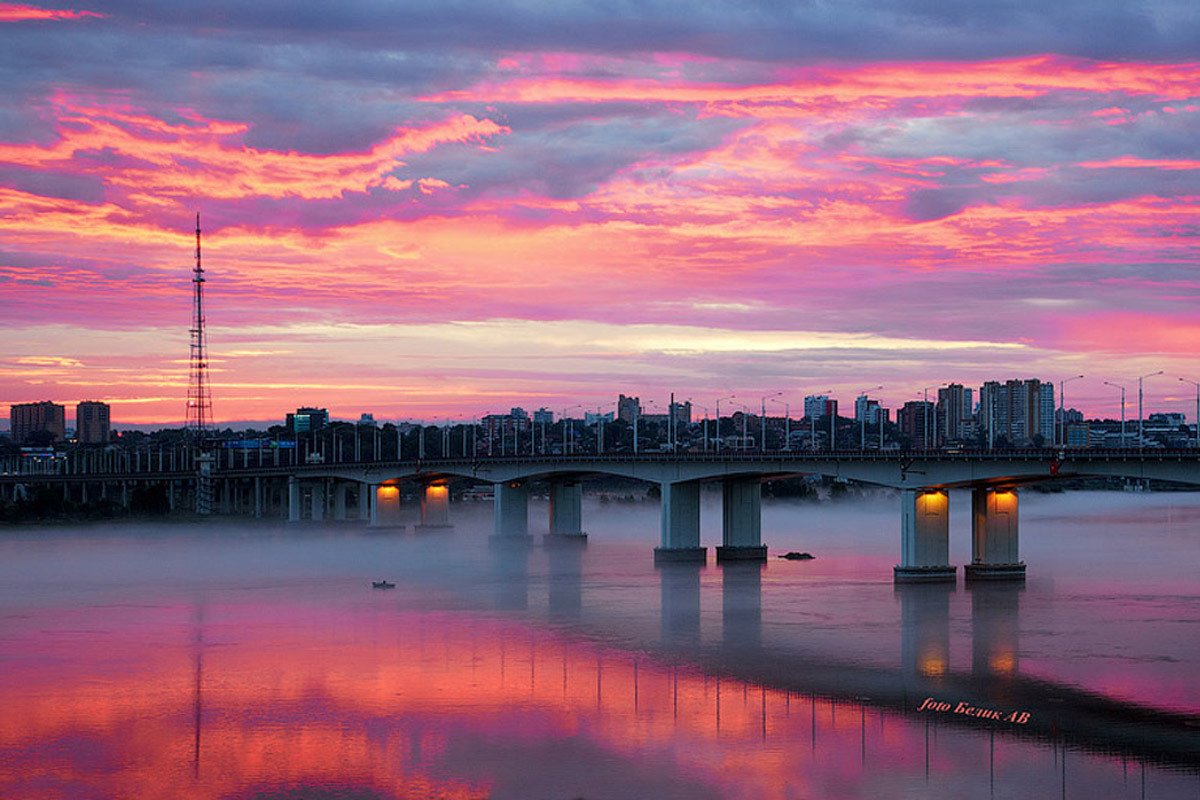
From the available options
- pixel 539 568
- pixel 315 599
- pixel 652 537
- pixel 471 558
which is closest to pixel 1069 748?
pixel 315 599

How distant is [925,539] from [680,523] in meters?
31.3

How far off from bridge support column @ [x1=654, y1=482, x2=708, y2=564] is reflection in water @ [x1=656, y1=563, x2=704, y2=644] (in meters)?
2.58

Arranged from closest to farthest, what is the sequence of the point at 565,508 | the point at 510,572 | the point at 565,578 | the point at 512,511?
1. the point at 565,578
2. the point at 510,572
3. the point at 512,511
4. the point at 565,508

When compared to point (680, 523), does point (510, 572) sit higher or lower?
lower

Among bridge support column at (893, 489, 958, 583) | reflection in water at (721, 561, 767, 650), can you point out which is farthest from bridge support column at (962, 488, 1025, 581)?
reflection in water at (721, 561, 767, 650)

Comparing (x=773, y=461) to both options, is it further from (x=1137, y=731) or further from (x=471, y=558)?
(x=1137, y=731)

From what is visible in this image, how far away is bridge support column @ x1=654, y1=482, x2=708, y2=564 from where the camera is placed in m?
130

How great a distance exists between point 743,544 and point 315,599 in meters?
46.8

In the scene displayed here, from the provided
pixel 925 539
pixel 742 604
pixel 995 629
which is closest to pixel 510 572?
pixel 742 604

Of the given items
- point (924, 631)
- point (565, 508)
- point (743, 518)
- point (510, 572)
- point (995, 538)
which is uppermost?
point (743, 518)

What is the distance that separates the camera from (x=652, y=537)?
7470 inches

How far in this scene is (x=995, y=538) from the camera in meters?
108

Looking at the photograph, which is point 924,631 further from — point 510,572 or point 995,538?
point 510,572

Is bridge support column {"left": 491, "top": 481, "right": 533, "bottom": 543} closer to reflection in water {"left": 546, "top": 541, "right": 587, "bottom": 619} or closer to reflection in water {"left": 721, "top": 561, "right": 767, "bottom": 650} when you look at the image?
reflection in water {"left": 546, "top": 541, "right": 587, "bottom": 619}
